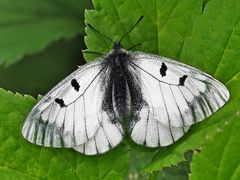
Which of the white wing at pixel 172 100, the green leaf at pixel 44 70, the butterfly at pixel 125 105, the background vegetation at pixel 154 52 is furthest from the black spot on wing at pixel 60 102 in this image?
the green leaf at pixel 44 70

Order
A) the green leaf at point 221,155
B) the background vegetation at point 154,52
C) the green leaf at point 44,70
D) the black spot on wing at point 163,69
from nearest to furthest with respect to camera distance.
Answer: the green leaf at point 221,155
the background vegetation at point 154,52
the black spot on wing at point 163,69
the green leaf at point 44,70

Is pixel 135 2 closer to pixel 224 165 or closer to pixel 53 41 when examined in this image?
pixel 224 165

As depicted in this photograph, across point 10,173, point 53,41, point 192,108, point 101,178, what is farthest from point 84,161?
point 53,41

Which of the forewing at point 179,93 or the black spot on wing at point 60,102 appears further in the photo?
the black spot on wing at point 60,102

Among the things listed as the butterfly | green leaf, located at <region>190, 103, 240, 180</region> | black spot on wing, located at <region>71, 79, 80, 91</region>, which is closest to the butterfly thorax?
the butterfly

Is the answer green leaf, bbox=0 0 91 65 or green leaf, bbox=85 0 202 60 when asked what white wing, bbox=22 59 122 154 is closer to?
green leaf, bbox=85 0 202 60

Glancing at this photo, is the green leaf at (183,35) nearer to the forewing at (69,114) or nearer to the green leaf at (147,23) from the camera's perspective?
the green leaf at (147,23)

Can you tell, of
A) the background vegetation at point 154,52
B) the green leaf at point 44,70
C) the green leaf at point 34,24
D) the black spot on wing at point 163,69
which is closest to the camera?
the background vegetation at point 154,52
